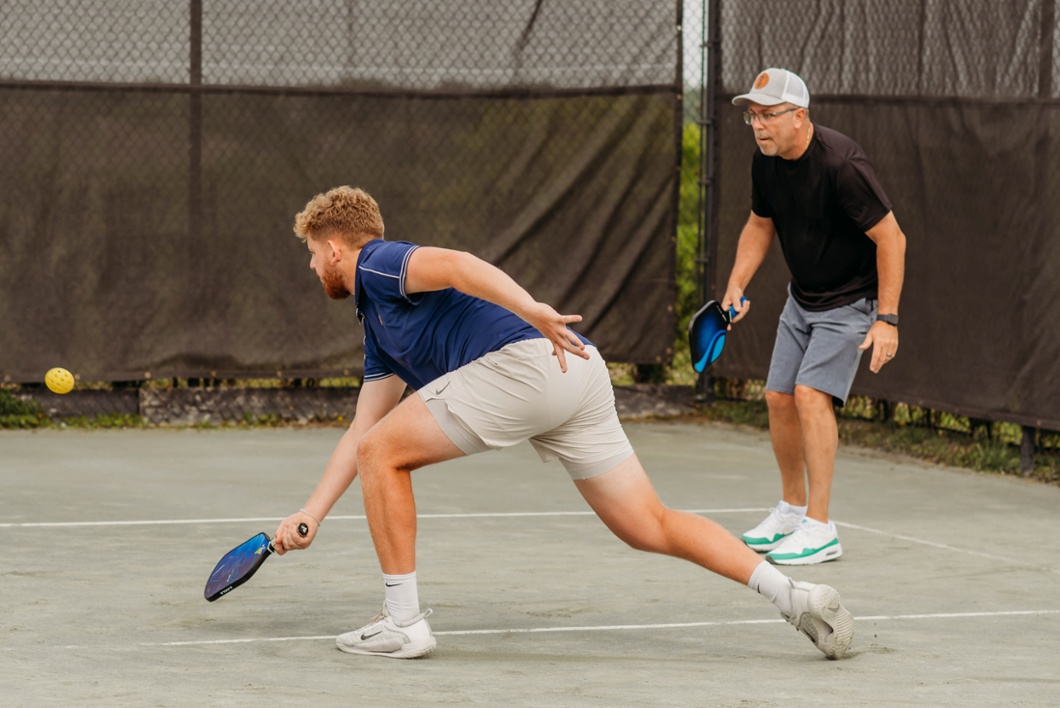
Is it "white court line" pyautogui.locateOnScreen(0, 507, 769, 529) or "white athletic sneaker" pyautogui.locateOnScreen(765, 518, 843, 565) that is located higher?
"white athletic sneaker" pyautogui.locateOnScreen(765, 518, 843, 565)

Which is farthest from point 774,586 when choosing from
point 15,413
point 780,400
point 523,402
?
point 15,413

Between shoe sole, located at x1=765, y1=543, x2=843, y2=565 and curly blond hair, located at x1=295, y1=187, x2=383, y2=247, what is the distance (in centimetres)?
231

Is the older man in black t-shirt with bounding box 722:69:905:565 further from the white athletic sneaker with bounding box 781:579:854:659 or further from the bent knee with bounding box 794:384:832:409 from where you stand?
the white athletic sneaker with bounding box 781:579:854:659

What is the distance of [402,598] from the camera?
4758 millimetres

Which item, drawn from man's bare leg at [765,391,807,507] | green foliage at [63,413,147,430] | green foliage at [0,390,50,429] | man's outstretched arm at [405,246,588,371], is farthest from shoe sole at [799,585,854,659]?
green foliage at [0,390,50,429]

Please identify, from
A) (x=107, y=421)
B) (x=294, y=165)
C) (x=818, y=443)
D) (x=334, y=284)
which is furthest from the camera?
(x=294, y=165)

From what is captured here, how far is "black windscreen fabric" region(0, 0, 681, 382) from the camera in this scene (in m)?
9.75

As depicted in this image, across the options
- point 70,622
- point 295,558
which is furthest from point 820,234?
point 70,622

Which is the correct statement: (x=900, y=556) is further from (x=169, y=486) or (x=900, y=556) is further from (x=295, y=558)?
(x=169, y=486)

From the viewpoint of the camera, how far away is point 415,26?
33.6 feet

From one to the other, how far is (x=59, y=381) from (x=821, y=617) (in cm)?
562

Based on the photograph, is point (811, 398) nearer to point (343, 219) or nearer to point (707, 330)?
point (707, 330)

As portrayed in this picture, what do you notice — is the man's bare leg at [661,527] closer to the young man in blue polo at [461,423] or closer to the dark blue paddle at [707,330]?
the young man in blue polo at [461,423]

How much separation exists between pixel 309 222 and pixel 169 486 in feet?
11.6
